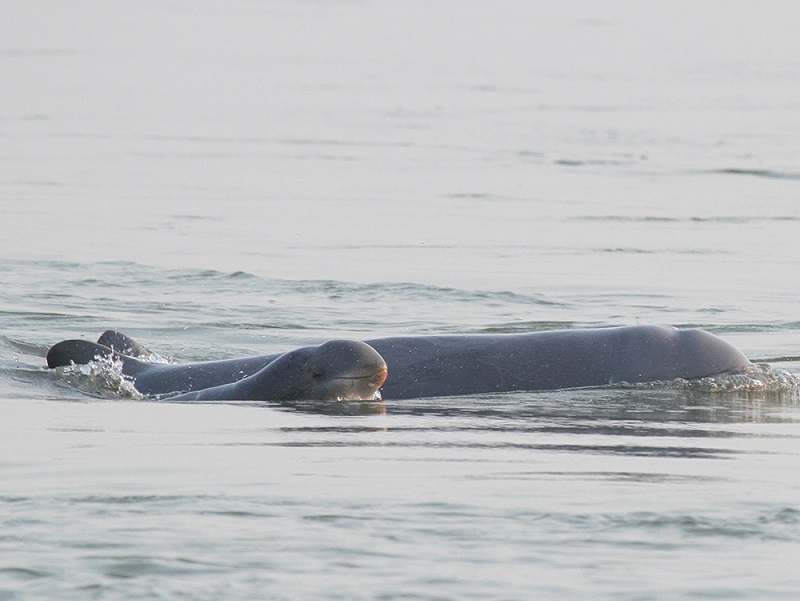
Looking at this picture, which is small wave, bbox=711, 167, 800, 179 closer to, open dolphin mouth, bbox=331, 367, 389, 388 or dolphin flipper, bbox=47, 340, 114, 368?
dolphin flipper, bbox=47, 340, 114, 368

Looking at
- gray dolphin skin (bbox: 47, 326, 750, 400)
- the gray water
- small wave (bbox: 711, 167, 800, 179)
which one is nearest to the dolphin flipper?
gray dolphin skin (bbox: 47, 326, 750, 400)

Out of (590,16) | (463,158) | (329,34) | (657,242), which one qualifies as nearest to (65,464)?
(657,242)

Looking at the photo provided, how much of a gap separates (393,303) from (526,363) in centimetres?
380

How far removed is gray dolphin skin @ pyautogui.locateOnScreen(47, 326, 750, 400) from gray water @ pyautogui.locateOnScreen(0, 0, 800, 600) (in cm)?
24

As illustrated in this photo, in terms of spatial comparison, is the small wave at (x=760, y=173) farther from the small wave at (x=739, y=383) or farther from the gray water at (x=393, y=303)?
the small wave at (x=739, y=383)

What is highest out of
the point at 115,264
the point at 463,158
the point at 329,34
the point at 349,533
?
the point at 329,34

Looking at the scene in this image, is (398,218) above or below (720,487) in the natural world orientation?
above

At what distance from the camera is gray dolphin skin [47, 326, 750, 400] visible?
31.2 feet

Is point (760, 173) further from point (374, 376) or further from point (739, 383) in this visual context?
point (374, 376)

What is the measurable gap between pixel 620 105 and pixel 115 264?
14.6 meters

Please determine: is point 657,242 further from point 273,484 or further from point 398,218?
point 273,484

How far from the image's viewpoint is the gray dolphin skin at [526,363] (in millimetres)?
9523

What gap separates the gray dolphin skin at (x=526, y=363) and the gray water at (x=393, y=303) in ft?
0.79

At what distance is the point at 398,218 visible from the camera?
679 inches
